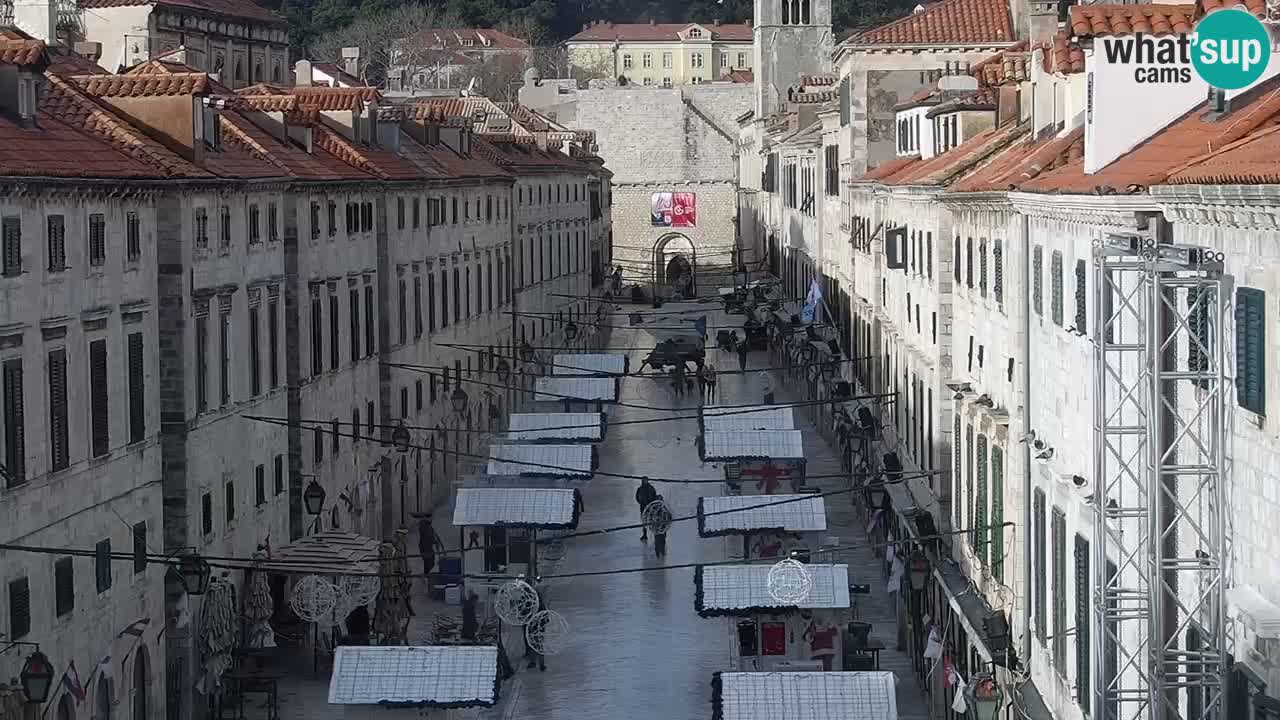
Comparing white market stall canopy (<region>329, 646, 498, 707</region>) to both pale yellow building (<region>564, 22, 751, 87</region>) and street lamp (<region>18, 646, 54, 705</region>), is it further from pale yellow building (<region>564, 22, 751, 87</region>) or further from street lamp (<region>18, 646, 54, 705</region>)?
pale yellow building (<region>564, 22, 751, 87</region>)

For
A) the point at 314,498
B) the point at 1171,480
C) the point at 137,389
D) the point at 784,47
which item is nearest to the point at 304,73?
the point at 314,498

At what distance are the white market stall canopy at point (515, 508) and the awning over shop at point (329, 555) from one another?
12.4 ft

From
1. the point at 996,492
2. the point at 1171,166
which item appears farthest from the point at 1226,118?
the point at 996,492

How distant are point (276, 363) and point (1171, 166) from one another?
2424 centimetres

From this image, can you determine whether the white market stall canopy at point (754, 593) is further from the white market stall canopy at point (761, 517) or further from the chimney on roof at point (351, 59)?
the chimney on roof at point (351, 59)

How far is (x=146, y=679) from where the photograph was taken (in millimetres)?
30828

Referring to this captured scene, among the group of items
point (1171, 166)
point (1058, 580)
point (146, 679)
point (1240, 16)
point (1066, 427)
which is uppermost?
point (1240, 16)

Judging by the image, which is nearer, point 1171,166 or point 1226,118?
point 1171,166

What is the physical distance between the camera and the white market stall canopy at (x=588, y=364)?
6438cm

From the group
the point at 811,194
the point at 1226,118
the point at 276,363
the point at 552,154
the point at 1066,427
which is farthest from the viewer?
the point at 552,154

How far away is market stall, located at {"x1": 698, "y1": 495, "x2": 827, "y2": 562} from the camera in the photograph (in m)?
39.2

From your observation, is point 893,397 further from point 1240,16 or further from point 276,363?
point 1240,16

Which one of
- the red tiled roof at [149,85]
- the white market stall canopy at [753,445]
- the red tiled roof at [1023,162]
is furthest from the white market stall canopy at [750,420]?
the red tiled roof at [1023,162]

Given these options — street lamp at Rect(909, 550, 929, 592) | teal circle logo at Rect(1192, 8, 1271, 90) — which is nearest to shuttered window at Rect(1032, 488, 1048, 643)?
street lamp at Rect(909, 550, 929, 592)
